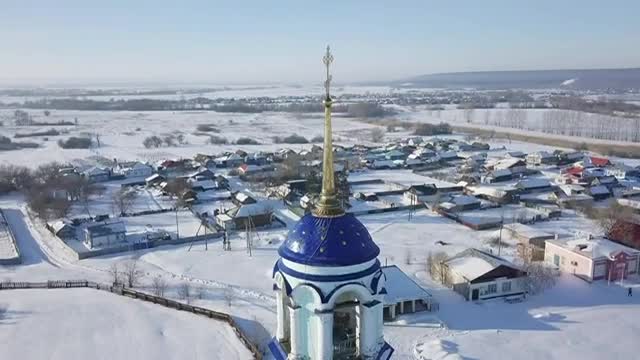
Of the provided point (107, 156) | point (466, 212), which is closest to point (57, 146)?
point (107, 156)

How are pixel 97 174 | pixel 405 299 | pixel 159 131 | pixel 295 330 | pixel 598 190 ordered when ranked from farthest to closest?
1. pixel 159 131
2. pixel 97 174
3. pixel 598 190
4. pixel 405 299
5. pixel 295 330

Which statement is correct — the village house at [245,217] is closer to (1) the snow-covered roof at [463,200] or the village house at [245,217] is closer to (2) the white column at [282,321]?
(1) the snow-covered roof at [463,200]

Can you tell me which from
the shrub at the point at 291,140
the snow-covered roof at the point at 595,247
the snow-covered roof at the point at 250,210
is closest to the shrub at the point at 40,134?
the shrub at the point at 291,140

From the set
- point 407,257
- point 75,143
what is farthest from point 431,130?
Answer: point 407,257

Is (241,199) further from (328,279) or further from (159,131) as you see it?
(159,131)

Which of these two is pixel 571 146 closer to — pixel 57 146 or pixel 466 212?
pixel 466 212
